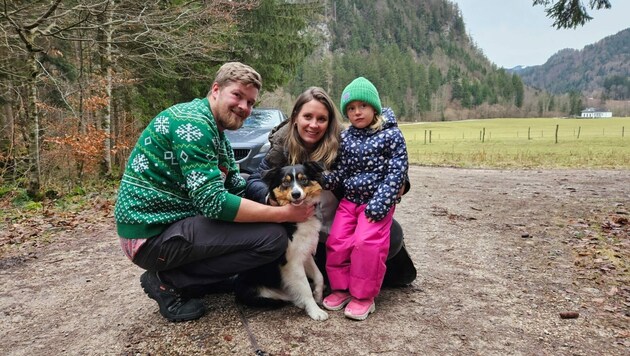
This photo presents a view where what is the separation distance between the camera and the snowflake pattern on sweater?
121 inches

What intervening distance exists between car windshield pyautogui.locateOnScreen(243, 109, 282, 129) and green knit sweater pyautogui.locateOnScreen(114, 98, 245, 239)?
6.57 metres

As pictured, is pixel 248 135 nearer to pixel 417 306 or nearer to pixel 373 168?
pixel 373 168

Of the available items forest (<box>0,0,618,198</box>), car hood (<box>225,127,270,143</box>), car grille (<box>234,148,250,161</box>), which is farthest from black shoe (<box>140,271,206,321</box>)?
forest (<box>0,0,618,198</box>)

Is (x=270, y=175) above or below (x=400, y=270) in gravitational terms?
above

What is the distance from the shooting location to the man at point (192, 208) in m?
2.67

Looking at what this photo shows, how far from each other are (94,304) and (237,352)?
1.75m

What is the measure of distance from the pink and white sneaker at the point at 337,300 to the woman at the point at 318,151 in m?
0.38

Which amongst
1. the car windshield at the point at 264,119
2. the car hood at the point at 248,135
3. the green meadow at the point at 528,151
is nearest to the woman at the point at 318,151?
the car hood at the point at 248,135

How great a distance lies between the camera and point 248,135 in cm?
866

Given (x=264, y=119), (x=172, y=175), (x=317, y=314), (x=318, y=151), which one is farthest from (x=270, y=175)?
(x=264, y=119)

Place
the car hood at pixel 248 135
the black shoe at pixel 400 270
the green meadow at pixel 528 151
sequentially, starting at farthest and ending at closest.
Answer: the green meadow at pixel 528 151, the car hood at pixel 248 135, the black shoe at pixel 400 270

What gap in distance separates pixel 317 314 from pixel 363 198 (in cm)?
100

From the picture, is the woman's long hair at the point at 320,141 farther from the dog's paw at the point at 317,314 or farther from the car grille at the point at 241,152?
the car grille at the point at 241,152

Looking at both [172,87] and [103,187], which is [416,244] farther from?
[172,87]
